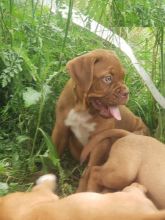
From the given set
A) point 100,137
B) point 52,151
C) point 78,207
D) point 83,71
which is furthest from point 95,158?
A: point 78,207

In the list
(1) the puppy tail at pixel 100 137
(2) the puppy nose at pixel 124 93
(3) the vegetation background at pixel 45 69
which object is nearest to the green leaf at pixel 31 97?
(3) the vegetation background at pixel 45 69

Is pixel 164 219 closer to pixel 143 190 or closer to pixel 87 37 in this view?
pixel 143 190

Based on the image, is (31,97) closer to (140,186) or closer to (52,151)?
(52,151)

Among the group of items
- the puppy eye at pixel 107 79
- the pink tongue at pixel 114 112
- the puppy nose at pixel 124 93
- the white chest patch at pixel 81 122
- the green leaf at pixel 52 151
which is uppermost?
the puppy eye at pixel 107 79

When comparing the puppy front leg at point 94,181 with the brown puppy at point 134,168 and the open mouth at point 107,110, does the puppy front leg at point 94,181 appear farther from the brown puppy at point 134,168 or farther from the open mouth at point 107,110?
the open mouth at point 107,110

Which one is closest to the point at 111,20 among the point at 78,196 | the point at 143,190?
the point at 143,190

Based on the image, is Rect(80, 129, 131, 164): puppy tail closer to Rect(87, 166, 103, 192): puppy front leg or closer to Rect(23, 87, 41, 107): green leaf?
Rect(87, 166, 103, 192): puppy front leg

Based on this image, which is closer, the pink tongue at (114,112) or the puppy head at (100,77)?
the puppy head at (100,77)

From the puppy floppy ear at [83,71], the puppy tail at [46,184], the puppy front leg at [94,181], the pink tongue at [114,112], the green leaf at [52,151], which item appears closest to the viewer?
the puppy tail at [46,184]
